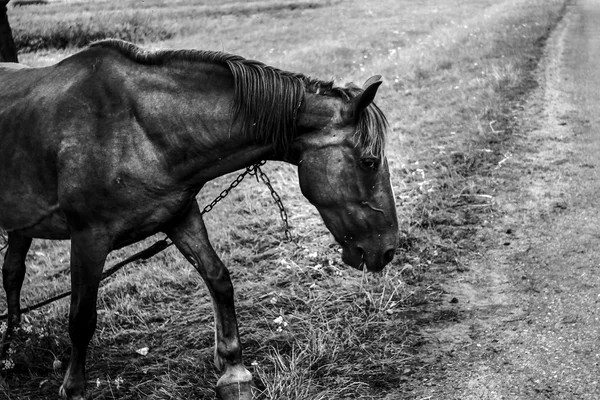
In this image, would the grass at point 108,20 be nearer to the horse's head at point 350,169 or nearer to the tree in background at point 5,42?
the tree in background at point 5,42

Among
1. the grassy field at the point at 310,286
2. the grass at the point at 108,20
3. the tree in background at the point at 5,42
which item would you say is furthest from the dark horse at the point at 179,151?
the grass at the point at 108,20

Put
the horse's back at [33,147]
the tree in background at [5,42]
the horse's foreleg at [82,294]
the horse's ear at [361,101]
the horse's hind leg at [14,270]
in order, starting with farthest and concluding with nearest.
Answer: the tree in background at [5,42]
the horse's hind leg at [14,270]
the horse's back at [33,147]
the horse's foreleg at [82,294]
the horse's ear at [361,101]

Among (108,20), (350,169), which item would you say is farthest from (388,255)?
(108,20)

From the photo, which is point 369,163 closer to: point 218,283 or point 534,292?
point 218,283

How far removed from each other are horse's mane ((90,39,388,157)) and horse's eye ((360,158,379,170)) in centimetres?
4

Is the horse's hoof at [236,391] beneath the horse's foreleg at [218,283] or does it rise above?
beneath

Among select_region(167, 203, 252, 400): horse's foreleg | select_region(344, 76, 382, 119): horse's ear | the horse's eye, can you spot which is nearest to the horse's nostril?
the horse's eye

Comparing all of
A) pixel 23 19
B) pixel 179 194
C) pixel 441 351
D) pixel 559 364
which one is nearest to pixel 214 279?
pixel 179 194

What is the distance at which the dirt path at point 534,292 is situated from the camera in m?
4.19

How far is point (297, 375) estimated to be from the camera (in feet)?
13.7

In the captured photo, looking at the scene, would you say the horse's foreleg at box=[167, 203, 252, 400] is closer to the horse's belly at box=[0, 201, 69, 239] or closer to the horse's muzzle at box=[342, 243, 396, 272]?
the horse's belly at box=[0, 201, 69, 239]

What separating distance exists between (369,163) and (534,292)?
2.34 meters

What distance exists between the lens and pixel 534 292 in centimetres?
521

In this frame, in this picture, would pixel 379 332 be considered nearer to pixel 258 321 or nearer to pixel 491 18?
pixel 258 321
